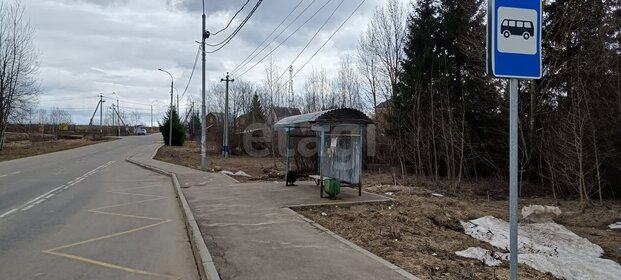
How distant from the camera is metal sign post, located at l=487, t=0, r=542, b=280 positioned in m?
3.13

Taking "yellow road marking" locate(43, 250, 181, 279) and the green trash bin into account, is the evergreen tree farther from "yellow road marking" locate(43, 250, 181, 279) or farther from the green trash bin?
"yellow road marking" locate(43, 250, 181, 279)

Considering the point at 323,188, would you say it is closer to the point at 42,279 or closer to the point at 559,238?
the point at 559,238

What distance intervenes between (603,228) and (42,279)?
1167 centimetres

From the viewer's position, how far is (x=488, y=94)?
22562 millimetres

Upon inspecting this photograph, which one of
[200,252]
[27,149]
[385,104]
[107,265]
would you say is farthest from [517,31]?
[27,149]

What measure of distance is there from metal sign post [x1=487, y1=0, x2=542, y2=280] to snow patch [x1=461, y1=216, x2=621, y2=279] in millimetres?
4032

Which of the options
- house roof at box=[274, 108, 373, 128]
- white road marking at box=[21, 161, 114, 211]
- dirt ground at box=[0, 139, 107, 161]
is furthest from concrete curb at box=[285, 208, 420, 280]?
dirt ground at box=[0, 139, 107, 161]

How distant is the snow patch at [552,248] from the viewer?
6691 mm

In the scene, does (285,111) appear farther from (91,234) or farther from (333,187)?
(91,234)

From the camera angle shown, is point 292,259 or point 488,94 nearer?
point 292,259

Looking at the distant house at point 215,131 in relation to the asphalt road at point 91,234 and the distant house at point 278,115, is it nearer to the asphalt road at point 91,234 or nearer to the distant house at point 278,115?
the distant house at point 278,115

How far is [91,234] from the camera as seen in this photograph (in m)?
8.45

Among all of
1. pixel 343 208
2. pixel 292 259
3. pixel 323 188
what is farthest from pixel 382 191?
pixel 292 259

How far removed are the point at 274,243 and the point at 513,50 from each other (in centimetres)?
518
